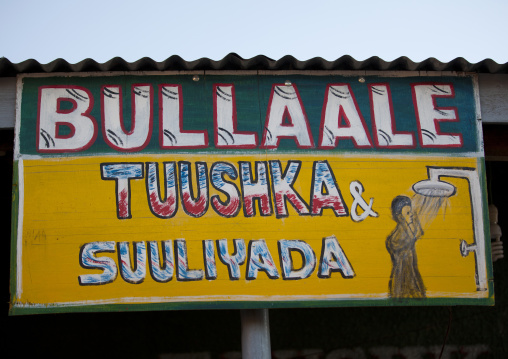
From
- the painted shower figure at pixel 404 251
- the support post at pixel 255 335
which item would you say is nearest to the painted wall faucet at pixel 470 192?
the painted shower figure at pixel 404 251

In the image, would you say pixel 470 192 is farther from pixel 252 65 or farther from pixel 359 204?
pixel 252 65

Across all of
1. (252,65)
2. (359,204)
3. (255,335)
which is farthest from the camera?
(252,65)

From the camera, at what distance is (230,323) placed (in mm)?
6129

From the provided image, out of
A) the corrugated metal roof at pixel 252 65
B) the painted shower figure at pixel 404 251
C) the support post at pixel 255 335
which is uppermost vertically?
the corrugated metal roof at pixel 252 65

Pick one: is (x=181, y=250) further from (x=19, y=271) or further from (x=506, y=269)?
(x=506, y=269)

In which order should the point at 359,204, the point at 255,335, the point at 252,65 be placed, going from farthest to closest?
the point at 252,65 < the point at 359,204 < the point at 255,335

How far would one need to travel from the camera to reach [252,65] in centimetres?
451

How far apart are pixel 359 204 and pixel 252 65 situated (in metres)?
1.52

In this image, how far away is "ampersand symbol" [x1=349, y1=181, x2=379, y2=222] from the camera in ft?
14.4

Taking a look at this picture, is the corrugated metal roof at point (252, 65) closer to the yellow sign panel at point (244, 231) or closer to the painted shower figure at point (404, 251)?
the yellow sign panel at point (244, 231)

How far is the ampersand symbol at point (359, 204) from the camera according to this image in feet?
14.4

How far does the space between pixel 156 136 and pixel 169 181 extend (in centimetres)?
42

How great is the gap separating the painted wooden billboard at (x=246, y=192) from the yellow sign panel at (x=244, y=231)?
0.01 m

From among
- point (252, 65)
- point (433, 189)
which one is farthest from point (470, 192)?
point (252, 65)
